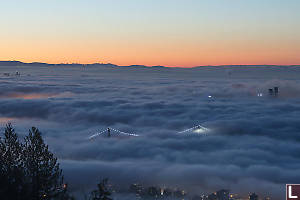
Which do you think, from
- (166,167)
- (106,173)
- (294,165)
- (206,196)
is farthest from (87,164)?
(294,165)

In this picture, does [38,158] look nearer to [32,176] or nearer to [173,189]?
[32,176]

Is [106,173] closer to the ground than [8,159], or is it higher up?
closer to the ground

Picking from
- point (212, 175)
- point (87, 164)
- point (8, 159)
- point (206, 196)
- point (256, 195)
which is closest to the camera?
point (8, 159)

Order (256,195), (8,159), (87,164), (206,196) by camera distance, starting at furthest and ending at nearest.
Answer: (87,164)
(206,196)
(256,195)
(8,159)

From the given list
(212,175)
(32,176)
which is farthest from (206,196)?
(32,176)

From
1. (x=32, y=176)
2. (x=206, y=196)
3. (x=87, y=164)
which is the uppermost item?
(x=32, y=176)

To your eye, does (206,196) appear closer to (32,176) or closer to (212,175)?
(212,175)

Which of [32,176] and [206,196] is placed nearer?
[32,176]
